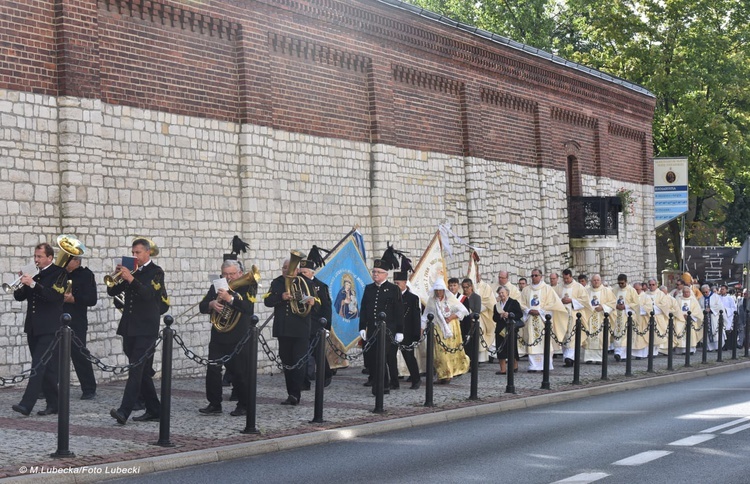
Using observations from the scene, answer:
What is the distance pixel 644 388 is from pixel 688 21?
29.8m

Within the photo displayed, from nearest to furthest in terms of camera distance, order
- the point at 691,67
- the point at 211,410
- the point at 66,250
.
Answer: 1. the point at 66,250
2. the point at 211,410
3. the point at 691,67

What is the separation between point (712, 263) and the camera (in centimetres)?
3862

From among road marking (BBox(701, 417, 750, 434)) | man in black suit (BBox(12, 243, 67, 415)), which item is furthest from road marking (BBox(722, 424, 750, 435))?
man in black suit (BBox(12, 243, 67, 415))

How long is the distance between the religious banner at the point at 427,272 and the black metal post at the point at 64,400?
377 inches

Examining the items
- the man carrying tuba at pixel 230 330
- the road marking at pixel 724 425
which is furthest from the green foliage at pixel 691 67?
the man carrying tuba at pixel 230 330

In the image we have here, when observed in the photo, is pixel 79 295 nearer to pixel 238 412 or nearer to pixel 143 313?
pixel 143 313

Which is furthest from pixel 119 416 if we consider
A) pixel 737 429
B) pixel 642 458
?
pixel 737 429

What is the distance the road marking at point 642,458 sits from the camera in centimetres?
1093

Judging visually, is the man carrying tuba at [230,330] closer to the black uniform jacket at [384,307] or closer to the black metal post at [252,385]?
the black metal post at [252,385]

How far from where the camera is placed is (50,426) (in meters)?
12.6

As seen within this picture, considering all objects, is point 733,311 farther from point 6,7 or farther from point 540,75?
point 6,7

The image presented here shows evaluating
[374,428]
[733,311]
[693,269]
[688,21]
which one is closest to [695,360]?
[733,311]

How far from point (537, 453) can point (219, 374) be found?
4053mm

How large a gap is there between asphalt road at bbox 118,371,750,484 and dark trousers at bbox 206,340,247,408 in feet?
6.27
